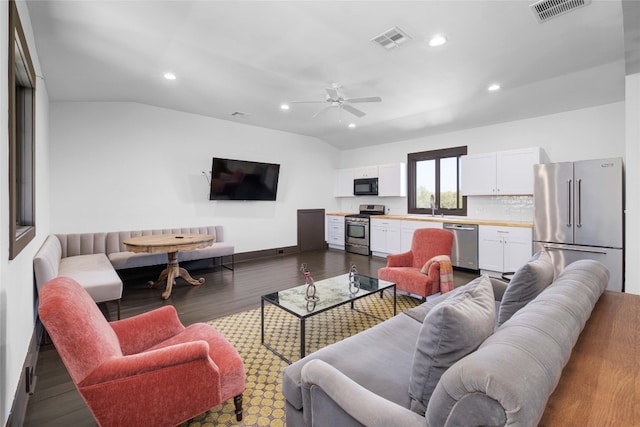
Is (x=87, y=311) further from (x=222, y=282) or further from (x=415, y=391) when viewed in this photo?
(x=222, y=282)

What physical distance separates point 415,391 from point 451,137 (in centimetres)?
588

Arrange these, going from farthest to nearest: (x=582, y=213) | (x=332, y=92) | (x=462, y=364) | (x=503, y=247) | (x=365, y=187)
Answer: (x=365, y=187) < (x=503, y=247) < (x=582, y=213) < (x=332, y=92) < (x=462, y=364)

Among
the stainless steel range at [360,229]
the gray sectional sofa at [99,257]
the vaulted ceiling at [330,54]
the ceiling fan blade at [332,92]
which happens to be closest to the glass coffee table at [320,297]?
the gray sectional sofa at [99,257]

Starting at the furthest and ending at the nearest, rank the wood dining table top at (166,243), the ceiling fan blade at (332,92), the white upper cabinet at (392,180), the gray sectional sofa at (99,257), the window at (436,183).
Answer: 1. the white upper cabinet at (392,180)
2. the window at (436,183)
3. the wood dining table top at (166,243)
4. the ceiling fan blade at (332,92)
5. the gray sectional sofa at (99,257)

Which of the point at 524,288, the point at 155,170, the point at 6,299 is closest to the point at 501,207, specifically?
the point at 524,288

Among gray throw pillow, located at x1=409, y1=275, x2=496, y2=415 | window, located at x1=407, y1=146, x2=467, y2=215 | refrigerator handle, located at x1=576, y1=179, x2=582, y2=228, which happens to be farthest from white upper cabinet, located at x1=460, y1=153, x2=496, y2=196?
gray throw pillow, located at x1=409, y1=275, x2=496, y2=415

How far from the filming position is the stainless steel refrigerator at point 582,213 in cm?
384

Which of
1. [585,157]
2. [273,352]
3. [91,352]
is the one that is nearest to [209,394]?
[91,352]

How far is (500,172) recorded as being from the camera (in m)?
5.09

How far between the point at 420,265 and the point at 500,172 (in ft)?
8.04

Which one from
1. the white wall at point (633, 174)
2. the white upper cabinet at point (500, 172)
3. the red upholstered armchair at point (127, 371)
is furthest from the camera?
the white upper cabinet at point (500, 172)

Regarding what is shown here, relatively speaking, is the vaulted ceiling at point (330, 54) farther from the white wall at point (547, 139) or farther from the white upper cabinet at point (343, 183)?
the white upper cabinet at point (343, 183)

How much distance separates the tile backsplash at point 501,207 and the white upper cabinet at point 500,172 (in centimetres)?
32

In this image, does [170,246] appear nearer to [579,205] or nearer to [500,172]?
[500,172]
